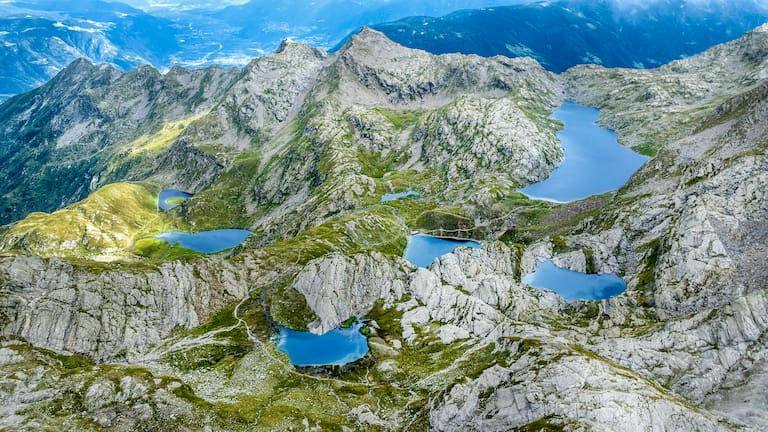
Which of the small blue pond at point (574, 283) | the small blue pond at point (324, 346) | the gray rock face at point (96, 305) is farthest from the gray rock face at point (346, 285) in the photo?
the small blue pond at point (574, 283)

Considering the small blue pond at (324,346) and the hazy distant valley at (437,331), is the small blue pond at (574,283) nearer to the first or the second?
the hazy distant valley at (437,331)

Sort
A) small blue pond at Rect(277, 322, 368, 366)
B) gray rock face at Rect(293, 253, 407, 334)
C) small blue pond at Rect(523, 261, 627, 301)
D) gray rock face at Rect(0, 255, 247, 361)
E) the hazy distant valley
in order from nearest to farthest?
the hazy distant valley < gray rock face at Rect(0, 255, 247, 361) < small blue pond at Rect(277, 322, 368, 366) < small blue pond at Rect(523, 261, 627, 301) < gray rock face at Rect(293, 253, 407, 334)

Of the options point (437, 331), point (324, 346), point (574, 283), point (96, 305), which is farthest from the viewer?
point (574, 283)

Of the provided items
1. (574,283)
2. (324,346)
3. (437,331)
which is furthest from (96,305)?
(574,283)

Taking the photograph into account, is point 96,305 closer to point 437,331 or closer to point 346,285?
point 346,285

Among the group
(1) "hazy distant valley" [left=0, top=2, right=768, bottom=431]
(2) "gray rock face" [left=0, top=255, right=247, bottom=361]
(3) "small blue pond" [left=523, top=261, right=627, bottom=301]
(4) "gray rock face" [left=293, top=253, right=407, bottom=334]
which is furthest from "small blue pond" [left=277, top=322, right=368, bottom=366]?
(3) "small blue pond" [left=523, top=261, right=627, bottom=301]

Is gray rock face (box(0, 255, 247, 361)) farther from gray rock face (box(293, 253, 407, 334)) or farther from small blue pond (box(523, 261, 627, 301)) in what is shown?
small blue pond (box(523, 261, 627, 301))
